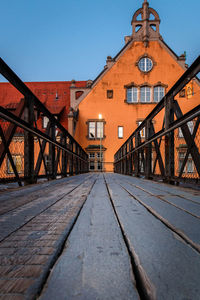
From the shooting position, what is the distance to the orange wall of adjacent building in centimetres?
2194

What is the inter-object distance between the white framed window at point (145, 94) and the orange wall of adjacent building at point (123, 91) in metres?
0.59

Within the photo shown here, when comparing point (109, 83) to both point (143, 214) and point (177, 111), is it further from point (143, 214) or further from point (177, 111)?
point (143, 214)

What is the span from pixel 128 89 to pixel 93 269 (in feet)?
74.0

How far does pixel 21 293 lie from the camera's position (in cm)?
57

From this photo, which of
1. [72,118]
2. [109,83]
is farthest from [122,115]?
[72,118]

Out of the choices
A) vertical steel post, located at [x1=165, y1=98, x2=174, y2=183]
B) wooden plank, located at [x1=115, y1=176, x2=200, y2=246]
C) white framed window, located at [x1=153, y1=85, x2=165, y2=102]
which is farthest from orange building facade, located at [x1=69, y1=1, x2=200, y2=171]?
wooden plank, located at [x1=115, y1=176, x2=200, y2=246]

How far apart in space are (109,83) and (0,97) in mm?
12932

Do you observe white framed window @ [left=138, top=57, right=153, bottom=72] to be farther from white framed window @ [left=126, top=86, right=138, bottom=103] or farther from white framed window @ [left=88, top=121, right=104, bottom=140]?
white framed window @ [left=88, top=121, right=104, bottom=140]

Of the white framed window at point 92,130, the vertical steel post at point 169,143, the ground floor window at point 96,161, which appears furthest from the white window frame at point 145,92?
the vertical steel post at point 169,143

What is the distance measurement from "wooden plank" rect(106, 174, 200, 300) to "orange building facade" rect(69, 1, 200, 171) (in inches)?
814

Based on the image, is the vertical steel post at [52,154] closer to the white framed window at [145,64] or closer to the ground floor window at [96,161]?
the ground floor window at [96,161]

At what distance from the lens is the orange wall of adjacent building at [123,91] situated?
21.9 m

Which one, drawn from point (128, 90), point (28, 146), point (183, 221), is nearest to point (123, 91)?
point (128, 90)

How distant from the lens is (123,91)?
22016mm
